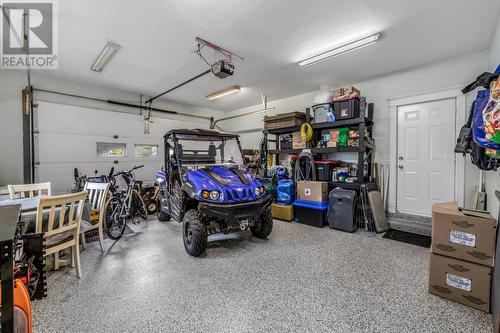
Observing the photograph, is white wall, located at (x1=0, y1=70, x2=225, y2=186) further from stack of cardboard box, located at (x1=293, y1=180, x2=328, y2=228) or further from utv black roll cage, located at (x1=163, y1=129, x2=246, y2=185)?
stack of cardboard box, located at (x1=293, y1=180, x2=328, y2=228)

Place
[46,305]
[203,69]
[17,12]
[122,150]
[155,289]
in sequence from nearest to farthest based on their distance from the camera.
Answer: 1. [46,305]
2. [155,289]
3. [17,12]
4. [203,69]
5. [122,150]

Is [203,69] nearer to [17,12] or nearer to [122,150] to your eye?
[17,12]

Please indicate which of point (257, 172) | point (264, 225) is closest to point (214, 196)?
point (264, 225)

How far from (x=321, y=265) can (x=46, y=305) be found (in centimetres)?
275

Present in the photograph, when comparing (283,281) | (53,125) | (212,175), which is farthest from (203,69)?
(283,281)

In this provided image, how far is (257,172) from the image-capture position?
588 cm

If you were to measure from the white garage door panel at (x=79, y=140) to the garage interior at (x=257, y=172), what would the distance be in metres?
0.03

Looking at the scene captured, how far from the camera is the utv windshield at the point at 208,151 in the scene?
367 centimetres

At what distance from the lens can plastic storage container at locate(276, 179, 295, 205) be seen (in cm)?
463

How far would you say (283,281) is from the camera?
2312 mm

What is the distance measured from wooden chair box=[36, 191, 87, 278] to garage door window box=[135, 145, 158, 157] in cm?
376

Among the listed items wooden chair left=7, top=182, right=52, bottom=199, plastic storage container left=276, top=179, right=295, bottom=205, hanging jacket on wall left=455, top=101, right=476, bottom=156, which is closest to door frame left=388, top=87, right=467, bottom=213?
hanging jacket on wall left=455, top=101, right=476, bottom=156

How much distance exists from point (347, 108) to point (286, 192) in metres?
2.04

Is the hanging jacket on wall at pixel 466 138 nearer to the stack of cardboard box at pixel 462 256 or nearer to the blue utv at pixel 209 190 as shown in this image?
the stack of cardboard box at pixel 462 256
